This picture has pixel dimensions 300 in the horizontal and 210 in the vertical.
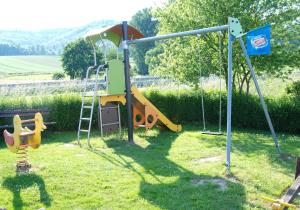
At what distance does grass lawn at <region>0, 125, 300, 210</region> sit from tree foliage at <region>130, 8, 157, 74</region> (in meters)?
62.0

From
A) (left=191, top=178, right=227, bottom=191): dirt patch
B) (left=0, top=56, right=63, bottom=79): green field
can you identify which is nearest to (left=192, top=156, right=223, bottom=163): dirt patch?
(left=191, top=178, right=227, bottom=191): dirt patch

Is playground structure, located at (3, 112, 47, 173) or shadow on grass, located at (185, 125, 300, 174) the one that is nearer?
playground structure, located at (3, 112, 47, 173)

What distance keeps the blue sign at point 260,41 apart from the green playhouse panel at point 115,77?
380cm

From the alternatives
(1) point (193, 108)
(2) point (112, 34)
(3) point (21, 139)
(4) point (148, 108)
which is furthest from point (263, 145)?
(3) point (21, 139)

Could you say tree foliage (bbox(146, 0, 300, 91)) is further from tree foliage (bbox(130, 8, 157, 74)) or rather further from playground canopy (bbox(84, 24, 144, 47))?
tree foliage (bbox(130, 8, 157, 74))

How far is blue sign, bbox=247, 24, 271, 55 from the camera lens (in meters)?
6.37

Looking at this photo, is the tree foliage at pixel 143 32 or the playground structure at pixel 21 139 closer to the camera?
the playground structure at pixel 21 139

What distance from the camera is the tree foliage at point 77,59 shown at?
58438mm

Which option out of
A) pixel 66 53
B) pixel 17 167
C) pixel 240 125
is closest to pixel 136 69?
pixel 66 53

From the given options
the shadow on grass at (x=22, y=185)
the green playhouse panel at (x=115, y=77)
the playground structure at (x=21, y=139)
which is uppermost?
the green playhouse panel at (x=115, y=77)

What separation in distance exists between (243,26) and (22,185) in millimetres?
8322

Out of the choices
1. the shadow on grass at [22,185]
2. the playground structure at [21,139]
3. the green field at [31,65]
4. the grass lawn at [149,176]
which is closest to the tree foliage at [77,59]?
the green field at [31,65]

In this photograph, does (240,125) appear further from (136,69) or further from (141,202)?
(136,69)

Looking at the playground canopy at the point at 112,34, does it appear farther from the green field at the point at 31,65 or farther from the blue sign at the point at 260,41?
the green field at the point at 31,65
